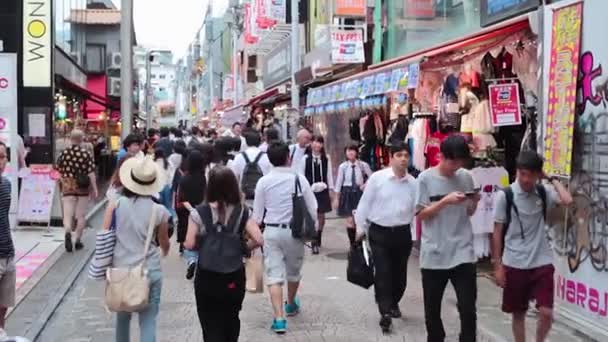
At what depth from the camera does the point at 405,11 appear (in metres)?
16.4

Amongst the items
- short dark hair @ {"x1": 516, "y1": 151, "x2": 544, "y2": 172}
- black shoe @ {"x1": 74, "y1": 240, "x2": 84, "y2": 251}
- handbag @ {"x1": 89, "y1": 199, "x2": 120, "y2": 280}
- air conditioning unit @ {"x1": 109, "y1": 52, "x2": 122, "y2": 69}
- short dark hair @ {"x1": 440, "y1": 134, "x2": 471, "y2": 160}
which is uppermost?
air conditioning unit @ {"x1": 109, "y1": 52, "x2": 122, "y2": 69}

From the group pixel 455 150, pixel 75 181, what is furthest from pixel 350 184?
pixel 455 150

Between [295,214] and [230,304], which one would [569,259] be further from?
[230,304]

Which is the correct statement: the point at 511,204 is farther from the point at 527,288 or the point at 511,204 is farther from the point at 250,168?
the point at 250,168

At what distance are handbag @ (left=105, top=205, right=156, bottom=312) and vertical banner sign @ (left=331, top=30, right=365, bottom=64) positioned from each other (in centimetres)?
1327

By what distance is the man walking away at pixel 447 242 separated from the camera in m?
5.90

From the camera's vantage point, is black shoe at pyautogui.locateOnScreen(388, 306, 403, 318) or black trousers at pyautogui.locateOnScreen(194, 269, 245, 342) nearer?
black trousers at pyautogui.locateOnScreen(194, 269, 245, 342)

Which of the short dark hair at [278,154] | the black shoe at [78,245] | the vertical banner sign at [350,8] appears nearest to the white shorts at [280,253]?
the short dark hair at [278,154]

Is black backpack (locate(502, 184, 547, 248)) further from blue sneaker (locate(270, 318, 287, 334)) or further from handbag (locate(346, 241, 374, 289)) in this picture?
blue sneaker (locate(270, 318, 287, 334))

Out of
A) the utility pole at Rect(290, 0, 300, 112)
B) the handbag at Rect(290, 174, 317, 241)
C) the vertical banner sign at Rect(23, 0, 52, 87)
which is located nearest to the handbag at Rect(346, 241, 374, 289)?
the handbag at Rect(290, 174, 317, 241)

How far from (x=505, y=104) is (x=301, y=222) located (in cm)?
314

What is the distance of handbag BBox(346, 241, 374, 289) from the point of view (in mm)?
7461

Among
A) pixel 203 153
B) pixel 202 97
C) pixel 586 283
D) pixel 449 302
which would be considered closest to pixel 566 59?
pixel 586 283

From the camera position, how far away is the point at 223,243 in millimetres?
5543
